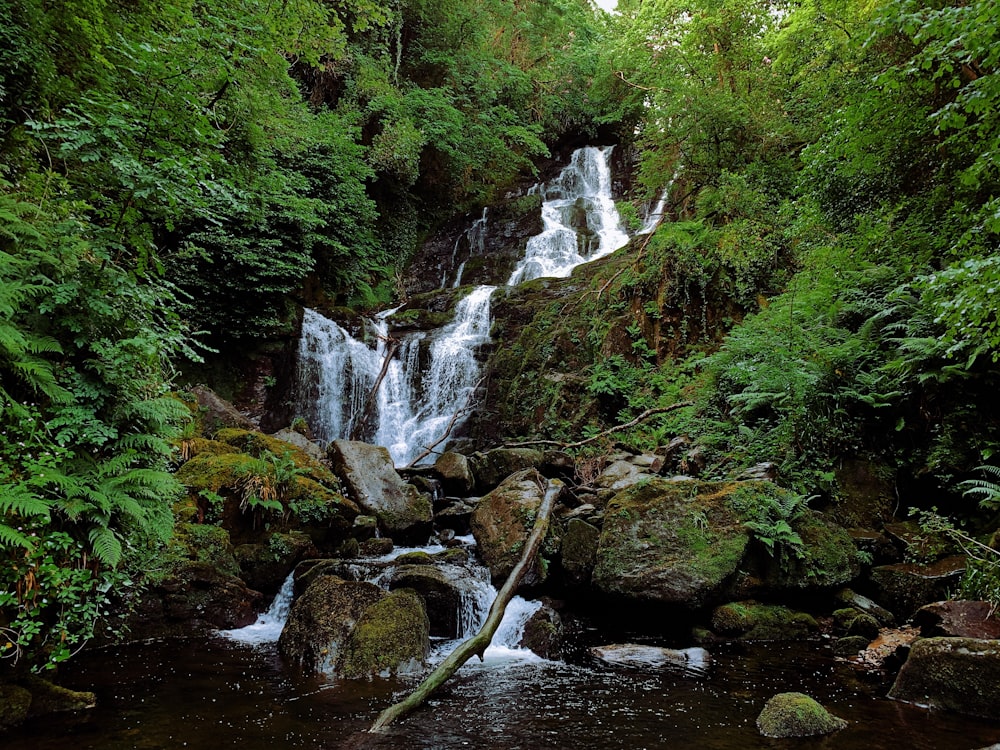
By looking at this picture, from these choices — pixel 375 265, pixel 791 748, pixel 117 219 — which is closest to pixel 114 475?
pixel 117 219

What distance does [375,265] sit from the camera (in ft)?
69.3

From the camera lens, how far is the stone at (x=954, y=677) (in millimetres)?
3885

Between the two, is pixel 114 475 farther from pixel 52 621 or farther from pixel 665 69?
pixel 665 69

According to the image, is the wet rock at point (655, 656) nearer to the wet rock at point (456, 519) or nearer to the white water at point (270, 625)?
the white water at point (270, 625)

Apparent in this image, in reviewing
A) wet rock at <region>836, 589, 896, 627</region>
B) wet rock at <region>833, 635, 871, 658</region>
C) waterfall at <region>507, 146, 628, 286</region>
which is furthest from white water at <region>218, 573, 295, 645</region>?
waterfall at <region>507, 146, 628, 286</region>

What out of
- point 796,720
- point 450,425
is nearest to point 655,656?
point 796,720

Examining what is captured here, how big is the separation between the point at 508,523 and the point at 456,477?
3.53 meters

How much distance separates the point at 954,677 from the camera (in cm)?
401

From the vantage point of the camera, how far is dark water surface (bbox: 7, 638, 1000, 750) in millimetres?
3664

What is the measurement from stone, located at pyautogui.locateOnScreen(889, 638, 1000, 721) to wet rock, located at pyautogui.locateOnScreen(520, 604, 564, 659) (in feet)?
9.79

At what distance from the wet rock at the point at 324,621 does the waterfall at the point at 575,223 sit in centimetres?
1521

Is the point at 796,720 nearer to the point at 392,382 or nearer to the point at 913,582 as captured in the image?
the point at 913,582

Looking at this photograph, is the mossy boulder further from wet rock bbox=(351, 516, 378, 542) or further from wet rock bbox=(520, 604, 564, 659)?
wet rock bbox=(351, 516, 378, 542)

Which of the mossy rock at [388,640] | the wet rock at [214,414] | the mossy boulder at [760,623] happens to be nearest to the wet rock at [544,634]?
the mossy rock at [388,640]
